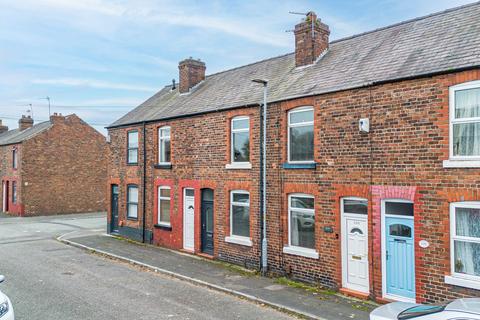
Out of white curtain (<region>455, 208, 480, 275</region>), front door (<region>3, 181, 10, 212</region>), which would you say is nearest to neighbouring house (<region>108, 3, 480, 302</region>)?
white curtain (<region>455, 208, 480, 275</region>)

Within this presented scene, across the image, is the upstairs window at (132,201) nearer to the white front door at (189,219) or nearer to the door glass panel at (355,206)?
the white front door at (189,219)

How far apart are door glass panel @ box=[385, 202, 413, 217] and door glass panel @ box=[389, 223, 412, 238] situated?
291 mm

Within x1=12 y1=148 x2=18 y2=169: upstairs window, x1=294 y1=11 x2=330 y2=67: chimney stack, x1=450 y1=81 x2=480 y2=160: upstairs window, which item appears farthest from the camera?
x1=12 y1=148 x2=18 y2=169: upstairs window

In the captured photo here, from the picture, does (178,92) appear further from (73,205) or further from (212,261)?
(73,205)

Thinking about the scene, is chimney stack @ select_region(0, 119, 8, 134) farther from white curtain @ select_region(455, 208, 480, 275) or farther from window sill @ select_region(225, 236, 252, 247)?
white curtain @ select_region(455, 208, 480, 275)

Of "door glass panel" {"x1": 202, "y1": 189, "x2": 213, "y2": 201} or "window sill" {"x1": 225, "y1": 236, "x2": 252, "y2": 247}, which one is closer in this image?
"window sill" {"x1": 225, "y1": 236, "x2": 252, "y2": 247}

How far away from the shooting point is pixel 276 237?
12.8 metres

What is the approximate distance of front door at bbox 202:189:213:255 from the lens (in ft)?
51.5

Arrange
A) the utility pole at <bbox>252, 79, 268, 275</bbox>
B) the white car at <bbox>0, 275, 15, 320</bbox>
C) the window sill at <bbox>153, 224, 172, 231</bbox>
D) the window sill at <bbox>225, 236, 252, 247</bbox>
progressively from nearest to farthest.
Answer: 1. the white car at <bbox>0, 275, 15, 320</bbox>
2. the utility pole at <bbox>252, 79, 268, 275</bbox>
3. the window sill at <bbox>225, 236, 252, 247</bbox>
4. the window sill at <bbox>153, 224, 172, 231</bbox>

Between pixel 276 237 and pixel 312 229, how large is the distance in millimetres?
1343

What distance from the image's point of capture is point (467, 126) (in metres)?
8.99

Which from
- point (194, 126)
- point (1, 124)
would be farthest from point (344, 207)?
point (1, 124)

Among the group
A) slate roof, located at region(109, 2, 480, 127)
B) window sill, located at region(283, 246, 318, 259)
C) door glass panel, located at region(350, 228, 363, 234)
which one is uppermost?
slate roof, located at region(109, 2, 480, 127)

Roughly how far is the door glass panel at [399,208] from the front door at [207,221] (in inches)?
283
